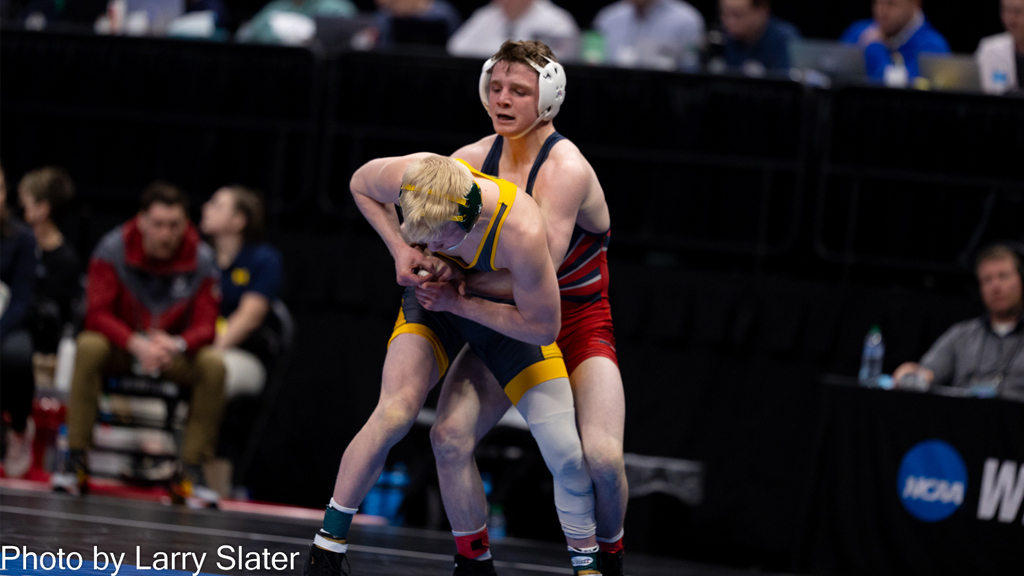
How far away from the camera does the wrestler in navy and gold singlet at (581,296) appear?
393 cm

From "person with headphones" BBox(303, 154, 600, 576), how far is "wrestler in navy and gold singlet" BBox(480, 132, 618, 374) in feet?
0.50

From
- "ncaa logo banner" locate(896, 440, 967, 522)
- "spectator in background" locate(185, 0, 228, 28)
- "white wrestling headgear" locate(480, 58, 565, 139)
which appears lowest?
"ncaa logo banner" locate(896, 440, 967, 522)

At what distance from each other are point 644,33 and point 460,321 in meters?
4.64

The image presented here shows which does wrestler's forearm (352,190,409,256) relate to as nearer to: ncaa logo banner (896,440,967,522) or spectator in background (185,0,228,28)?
ncaa logo banner (896,440,967,522)

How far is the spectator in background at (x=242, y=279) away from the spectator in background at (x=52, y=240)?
0.83 metres

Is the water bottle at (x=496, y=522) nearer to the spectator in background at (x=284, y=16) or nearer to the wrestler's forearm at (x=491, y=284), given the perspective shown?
the wrestler's forearm at (x=491, y=284)

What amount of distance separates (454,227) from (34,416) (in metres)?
4.24

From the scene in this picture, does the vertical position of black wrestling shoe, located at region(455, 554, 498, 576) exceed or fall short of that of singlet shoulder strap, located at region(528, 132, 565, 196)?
it falls short

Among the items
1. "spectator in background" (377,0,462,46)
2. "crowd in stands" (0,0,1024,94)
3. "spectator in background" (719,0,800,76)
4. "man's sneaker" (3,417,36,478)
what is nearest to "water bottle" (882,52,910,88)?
"crowd in stands" (0,0,1024,94)

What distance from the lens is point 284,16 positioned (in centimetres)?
791

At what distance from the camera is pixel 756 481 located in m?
6.84

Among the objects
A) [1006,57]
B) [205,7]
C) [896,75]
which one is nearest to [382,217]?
[896,75]

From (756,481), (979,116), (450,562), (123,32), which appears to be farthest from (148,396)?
(979,116)

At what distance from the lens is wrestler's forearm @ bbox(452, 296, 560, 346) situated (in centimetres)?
350
